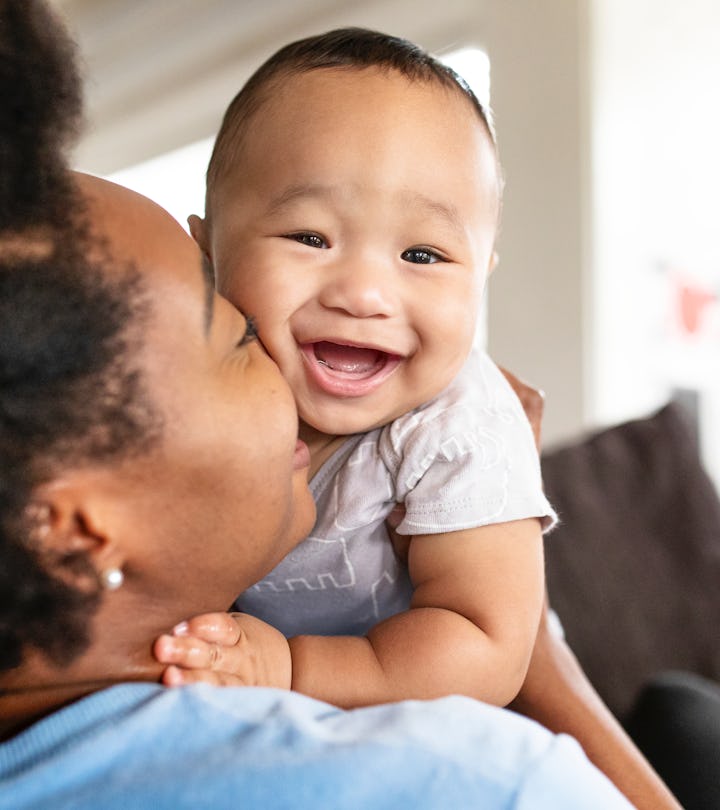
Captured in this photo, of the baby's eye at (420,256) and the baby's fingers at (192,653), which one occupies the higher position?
the baby's eye at (420,256)

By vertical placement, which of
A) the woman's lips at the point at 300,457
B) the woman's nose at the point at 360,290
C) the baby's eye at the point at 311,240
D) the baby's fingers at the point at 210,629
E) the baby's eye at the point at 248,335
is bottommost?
the baby's fingers at the point at 210,629

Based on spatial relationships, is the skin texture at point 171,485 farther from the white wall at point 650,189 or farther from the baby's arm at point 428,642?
the white wall at point 650,189

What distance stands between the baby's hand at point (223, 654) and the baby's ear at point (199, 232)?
1.23 feet

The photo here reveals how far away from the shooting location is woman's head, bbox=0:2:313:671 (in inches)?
23.1

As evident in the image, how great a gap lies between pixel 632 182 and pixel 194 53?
194 centimetres

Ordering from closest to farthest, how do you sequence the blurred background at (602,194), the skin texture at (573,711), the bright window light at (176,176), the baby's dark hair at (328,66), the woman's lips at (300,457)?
1. the woman's lips at (300,457)
2. the baby's dark hair at (328,66)
3. the skin texture at (573,711)
4. the blurred background at (602,194)
5. the bright window light at (176,176)

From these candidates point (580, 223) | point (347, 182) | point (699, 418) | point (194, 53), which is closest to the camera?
point (347, 182)

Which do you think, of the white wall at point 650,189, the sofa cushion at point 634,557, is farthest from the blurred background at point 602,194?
the sofa cushion at point 634,557

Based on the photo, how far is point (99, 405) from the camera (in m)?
0.60

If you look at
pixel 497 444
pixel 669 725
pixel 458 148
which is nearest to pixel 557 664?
pixel 669 725

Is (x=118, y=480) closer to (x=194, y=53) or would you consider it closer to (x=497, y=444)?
(x=497, y=444)

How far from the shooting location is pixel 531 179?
3.02 meters

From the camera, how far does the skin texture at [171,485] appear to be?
0.63 m

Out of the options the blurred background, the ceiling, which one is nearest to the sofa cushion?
the blurred background
